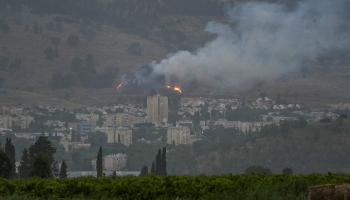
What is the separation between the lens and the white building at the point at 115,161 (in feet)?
352

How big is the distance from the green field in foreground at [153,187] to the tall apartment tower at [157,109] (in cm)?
11834

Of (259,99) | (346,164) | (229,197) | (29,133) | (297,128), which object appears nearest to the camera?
(229,197)

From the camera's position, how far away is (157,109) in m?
148

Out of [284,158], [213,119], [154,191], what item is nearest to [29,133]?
[213,119]

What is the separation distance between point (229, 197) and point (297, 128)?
88347mm

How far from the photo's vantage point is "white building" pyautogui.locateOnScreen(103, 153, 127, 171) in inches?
4225

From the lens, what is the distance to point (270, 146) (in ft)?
327

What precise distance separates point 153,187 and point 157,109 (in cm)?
12793

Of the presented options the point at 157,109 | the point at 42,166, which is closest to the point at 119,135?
the point at 157,109

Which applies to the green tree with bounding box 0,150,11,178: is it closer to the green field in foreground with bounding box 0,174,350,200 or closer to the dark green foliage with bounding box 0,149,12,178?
the dark green foliage with bounding box 0,149,12,178

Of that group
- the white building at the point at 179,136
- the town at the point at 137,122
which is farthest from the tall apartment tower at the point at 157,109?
the white building at the point at 179,136

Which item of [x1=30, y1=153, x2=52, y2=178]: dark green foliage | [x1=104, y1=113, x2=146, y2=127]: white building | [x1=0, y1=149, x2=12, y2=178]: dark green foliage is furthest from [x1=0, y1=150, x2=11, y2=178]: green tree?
[x1=104, y1=113, x2=146, y2=127]: white building

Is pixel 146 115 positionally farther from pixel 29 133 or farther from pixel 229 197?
pixel 229 197

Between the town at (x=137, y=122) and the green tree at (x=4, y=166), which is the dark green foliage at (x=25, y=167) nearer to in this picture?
the green tree at (x=4, y=166)
